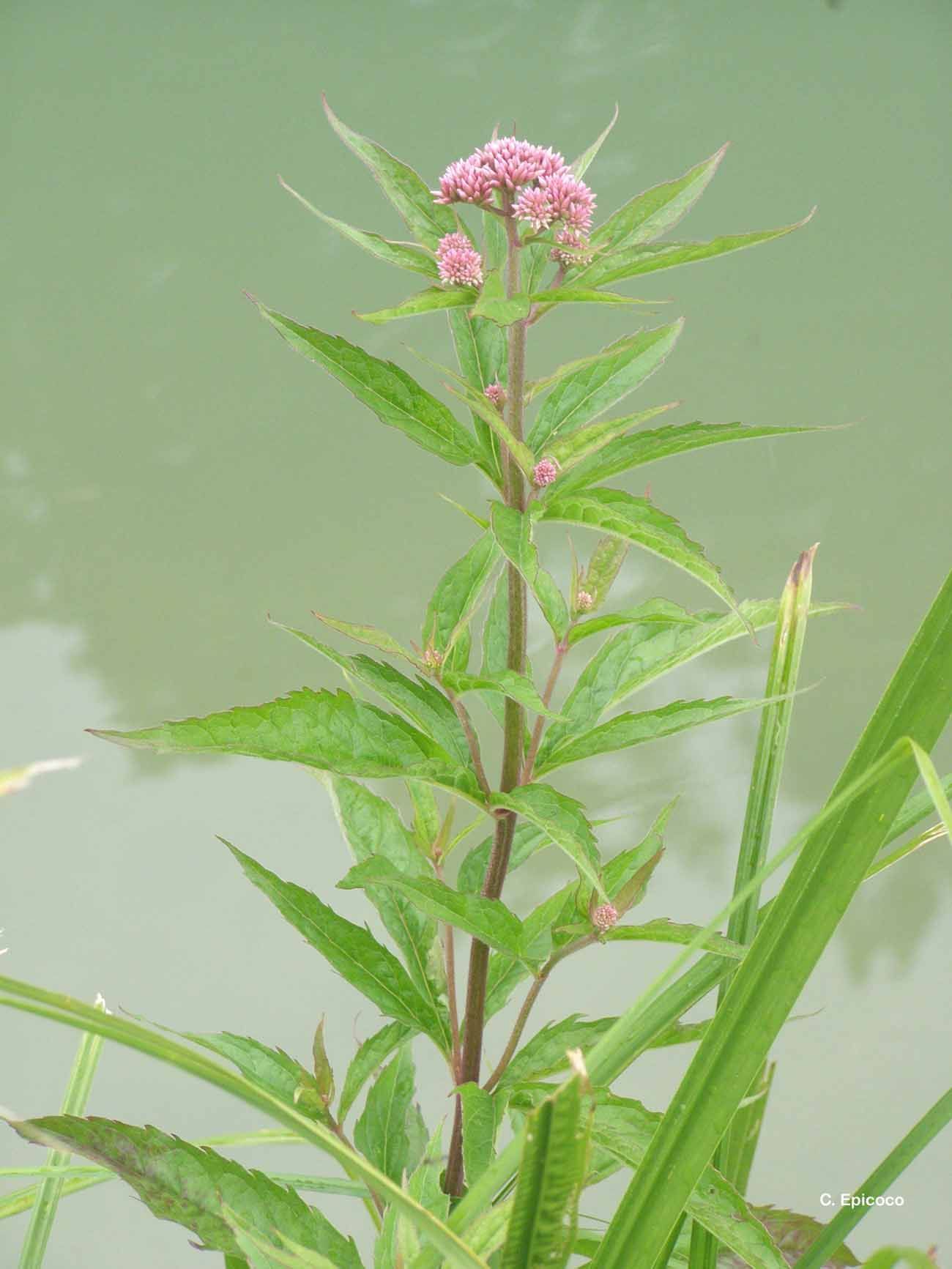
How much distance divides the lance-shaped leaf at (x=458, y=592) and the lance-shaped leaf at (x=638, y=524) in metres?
0.04

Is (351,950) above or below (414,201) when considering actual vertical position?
below

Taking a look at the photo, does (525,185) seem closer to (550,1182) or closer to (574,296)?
(574,296)

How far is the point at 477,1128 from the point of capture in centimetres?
45

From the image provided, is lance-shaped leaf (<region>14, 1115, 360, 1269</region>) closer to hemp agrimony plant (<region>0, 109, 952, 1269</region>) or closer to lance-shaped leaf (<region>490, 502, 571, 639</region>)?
hemp agrimony plant (<region>0, 109, 952, 1269</region>)

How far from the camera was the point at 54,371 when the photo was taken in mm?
1353

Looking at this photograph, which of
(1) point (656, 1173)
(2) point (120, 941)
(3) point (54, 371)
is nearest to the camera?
(1) point (656, 1173)

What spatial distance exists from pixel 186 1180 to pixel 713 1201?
0.17m

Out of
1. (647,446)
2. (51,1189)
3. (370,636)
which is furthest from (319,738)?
(51,1189)

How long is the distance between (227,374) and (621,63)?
2.46ft

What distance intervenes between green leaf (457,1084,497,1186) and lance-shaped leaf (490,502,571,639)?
0.17m

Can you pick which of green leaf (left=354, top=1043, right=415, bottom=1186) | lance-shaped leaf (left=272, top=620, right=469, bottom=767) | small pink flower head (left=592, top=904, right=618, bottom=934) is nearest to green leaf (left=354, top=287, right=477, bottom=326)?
lance-shaped leaf (left=272, top=620, right=469, bottom=767)

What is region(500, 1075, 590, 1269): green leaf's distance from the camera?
244 millimetres

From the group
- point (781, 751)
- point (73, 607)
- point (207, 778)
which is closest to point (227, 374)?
point (73, 607)

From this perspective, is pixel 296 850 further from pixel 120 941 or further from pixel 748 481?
pixel 748 481
